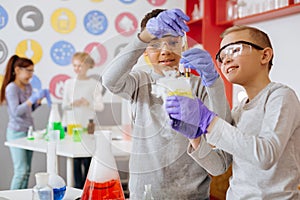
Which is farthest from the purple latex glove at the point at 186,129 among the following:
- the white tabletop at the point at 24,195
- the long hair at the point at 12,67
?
the long hair at the point at 12,67

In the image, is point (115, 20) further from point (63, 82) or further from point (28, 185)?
point (28, 185)

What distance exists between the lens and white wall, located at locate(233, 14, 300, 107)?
2.87 metres

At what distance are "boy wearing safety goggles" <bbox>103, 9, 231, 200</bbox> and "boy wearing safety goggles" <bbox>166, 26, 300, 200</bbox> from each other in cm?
7

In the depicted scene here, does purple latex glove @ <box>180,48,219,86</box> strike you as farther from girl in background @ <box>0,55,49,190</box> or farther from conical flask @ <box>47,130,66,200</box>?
girl in background @ <box>0,55,49,190</box>

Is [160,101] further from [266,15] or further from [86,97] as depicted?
[266,15]

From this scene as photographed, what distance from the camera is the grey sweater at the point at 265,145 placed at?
1.05m

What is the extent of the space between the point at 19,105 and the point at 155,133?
2.58 metres

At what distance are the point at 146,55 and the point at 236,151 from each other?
1.15 feet

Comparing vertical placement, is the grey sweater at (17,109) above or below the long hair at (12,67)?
below

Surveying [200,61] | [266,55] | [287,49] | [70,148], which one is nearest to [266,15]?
[287,49]

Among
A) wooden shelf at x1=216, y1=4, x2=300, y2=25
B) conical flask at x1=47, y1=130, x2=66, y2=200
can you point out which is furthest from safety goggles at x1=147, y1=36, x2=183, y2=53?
wooden shelf at x1=216, y1=4, x2=300, y2=25

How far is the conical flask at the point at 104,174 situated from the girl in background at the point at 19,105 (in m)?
2.42

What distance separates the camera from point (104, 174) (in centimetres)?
124

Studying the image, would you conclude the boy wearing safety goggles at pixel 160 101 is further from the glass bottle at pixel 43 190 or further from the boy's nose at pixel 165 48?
the glass bottle at pixel 43 190
